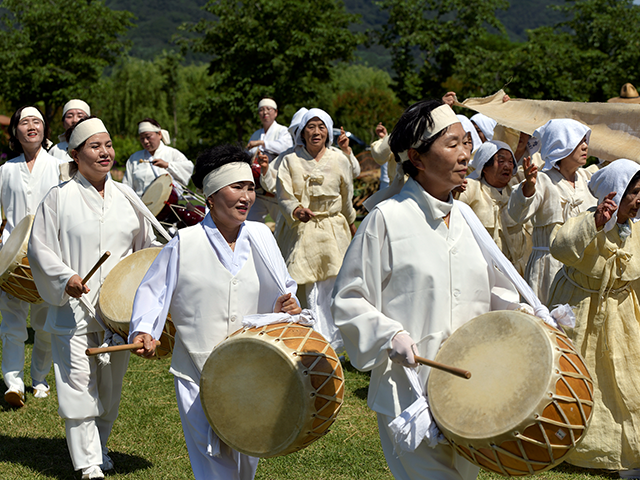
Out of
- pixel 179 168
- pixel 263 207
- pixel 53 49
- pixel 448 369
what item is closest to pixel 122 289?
pixel 448 369

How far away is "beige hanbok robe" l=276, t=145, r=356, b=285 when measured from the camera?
711cm

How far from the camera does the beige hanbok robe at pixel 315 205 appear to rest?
711 cm

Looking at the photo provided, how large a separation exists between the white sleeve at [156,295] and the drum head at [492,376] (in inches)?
56.2

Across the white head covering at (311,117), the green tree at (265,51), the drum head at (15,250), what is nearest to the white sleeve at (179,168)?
the white head covering at (311,117)

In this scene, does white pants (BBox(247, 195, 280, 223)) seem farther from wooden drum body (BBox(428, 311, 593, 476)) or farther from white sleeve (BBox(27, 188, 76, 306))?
wooden drum body (BBox(428, 311, 593, 476))

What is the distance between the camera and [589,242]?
4.32 m

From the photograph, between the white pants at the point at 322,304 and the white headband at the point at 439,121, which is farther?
the white pants at the point at 322,304

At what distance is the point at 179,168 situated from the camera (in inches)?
380

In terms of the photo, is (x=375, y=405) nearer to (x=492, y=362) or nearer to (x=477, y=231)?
(x=492, y=362)

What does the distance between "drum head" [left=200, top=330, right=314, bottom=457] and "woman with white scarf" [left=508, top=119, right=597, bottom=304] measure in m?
2.68

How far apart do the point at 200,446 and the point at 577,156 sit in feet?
10.9

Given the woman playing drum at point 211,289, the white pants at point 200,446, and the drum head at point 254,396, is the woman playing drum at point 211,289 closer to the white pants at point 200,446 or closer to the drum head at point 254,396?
the white pants at point 200,446

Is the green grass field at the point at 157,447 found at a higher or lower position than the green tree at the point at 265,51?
lower

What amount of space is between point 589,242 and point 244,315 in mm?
2096
